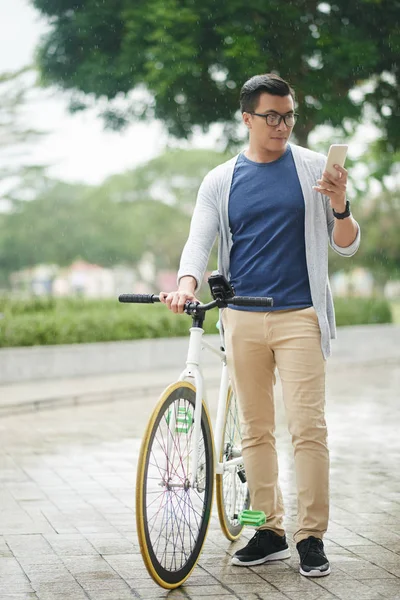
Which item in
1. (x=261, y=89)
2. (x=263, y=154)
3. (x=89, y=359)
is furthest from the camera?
(x=89, y=359)

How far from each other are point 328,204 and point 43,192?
5521 centimetres

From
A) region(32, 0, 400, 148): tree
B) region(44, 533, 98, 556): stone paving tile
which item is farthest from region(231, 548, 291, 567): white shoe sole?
region(32, 0, 400, 148): tree

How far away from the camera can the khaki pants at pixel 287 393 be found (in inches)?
199

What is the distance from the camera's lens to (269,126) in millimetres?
5016

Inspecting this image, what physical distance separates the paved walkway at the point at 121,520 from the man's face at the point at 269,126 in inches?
73.1

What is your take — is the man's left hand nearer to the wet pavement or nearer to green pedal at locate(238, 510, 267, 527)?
green pedal at locate(238, 510, 267, 527)

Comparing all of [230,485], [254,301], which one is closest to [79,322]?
[230,485]

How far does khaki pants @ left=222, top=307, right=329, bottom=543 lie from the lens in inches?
199

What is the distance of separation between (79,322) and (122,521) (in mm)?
10350

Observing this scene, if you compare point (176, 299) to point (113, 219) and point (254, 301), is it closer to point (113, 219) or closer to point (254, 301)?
point (254, 301)

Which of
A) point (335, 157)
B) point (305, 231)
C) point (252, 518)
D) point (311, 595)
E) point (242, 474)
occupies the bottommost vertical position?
point (311, 595)

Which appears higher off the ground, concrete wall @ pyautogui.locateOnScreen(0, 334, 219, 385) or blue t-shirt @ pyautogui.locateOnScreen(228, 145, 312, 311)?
blue t-shirt @ pyautogui.locateOnScreen(228, 145, 312, 311)

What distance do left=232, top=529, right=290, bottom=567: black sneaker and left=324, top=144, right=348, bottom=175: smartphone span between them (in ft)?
5.47

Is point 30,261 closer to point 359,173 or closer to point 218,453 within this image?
point 359,173
